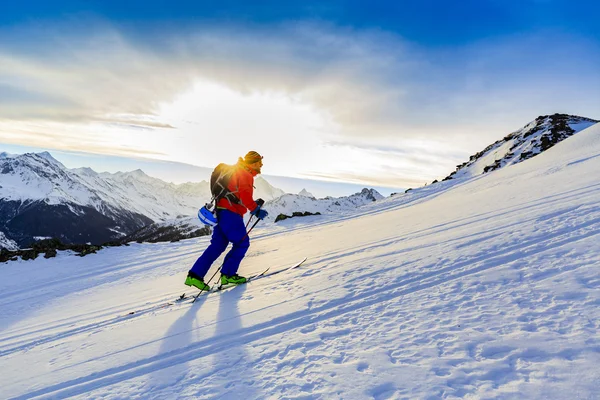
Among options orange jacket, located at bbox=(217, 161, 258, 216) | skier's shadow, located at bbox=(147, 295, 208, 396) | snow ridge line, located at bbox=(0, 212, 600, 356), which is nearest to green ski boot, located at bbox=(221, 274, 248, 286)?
skier's shadow, located at bbox=(147, 295, 208, 396)

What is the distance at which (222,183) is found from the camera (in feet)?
22.4

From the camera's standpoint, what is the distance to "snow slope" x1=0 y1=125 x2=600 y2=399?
2.93 meters

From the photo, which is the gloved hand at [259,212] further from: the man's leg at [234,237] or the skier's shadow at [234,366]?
the skier's shadow at [234,366]

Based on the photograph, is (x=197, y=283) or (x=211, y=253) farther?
(x=211, y=253)

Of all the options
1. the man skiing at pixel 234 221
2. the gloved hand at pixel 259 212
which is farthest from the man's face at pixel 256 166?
the gloved hand at pixel 259 212

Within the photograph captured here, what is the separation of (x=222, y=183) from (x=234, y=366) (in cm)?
404

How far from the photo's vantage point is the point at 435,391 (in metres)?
2.71

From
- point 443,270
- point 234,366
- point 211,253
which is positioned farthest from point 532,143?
point 234,366

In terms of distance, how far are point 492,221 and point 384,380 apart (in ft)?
21.6

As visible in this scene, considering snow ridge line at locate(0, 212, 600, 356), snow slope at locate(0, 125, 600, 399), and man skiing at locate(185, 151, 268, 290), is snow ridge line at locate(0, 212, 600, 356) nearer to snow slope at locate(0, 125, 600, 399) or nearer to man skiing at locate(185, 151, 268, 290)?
snow slope at locate(0, 125, 600, 399)

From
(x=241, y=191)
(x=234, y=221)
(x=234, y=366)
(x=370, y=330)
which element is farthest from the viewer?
(x=234, y=221)

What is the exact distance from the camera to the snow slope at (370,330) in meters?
2.93

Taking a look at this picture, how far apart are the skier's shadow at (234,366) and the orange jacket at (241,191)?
2.35m

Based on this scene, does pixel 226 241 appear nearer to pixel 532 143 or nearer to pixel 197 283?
pixel 197 283
